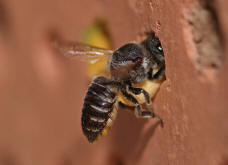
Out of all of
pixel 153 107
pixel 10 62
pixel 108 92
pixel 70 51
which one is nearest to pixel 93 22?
pixel 70 51

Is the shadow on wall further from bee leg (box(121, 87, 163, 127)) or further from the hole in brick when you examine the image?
the hole in brick

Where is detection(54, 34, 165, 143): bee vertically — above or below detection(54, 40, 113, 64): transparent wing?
below

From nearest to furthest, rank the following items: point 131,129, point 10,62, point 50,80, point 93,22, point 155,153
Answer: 1. point 155,153
2. point 131,129
3. point 93,22
4. point 50,80
5. point 10,62

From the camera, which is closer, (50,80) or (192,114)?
(192,114)

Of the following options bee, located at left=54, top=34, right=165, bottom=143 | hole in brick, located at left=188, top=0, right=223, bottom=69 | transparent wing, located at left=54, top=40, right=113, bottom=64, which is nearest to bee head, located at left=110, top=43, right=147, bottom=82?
bee, located at left=54, top=34, right=165, bottom=143

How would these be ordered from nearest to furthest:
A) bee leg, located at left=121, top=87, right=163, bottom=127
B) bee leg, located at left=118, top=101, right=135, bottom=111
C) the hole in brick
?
the hole in brick → bee leg, located at left=121, top=87, right=163, bottom=127 → bee leg, located at left=118, top=101, right=135, bottom=111

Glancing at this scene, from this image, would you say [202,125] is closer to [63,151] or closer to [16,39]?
[63,151]

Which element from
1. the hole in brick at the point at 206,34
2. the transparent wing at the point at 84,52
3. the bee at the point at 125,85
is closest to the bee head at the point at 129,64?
the bee at the point at 125,85

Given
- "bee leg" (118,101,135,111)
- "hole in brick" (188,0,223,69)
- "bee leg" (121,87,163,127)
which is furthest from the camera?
"bee leg" (118,101,135,111)
